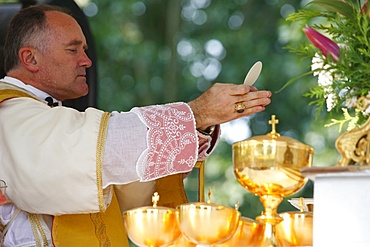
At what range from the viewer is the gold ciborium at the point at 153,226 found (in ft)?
6.44

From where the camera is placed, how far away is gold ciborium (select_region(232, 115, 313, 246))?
1886mm

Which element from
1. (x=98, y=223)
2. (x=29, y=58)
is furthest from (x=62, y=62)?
(x=98, y=223)

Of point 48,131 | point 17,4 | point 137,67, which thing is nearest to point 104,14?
point 137,67

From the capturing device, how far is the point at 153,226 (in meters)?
1.96

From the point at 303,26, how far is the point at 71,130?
2.32 feet

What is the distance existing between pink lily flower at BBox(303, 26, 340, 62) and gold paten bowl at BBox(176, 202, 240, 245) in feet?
1.25

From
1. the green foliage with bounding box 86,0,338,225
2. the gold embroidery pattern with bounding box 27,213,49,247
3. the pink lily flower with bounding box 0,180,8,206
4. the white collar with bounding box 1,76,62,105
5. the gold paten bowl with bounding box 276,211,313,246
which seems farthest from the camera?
the green foliage with bounding box 86,0,338,225

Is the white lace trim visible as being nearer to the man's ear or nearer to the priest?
the priest

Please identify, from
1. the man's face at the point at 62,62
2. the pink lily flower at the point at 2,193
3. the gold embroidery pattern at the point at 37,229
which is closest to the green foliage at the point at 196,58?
the man's face at the point at 62,62

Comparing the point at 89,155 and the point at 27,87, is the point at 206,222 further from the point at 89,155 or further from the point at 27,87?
the point at 27,87

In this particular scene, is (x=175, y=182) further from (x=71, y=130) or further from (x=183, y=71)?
(x=183, y=71)

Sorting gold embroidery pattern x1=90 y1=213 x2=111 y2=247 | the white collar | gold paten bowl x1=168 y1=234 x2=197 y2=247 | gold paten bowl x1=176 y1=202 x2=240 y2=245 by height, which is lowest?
gold embroidery pattern x1=90 y1=213 x2=111 y2=247

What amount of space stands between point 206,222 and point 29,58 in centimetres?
127

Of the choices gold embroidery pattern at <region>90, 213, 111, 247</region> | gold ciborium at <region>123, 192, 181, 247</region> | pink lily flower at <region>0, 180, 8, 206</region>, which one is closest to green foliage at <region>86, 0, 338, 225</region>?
gold embroidery pattern at <region>90, 213, 111, 247</region>
